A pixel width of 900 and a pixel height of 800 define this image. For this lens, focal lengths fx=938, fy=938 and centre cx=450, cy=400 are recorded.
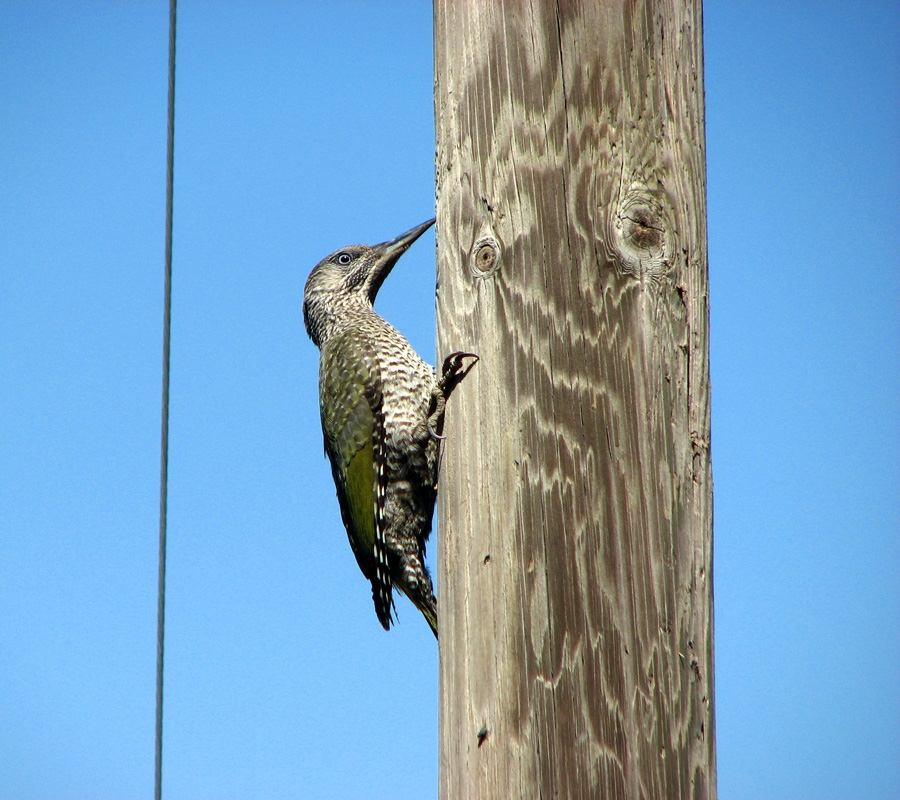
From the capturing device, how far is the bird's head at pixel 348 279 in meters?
4.79

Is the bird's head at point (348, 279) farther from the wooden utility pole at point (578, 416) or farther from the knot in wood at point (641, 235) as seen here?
the knot in wood at point (641, 235)

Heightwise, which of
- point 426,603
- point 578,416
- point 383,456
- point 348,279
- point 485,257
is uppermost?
point 348,279

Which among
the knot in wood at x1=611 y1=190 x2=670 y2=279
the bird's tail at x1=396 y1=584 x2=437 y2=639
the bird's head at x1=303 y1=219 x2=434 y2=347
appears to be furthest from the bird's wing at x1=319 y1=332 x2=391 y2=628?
the knot in wood at x1=611 y1=190 x2=670 y2=279

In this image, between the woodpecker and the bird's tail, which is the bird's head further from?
the bird's tail

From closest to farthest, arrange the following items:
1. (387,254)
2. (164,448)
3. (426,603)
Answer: (164,448) < (426,603) < (387,254)

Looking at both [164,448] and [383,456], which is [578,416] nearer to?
[164,448]

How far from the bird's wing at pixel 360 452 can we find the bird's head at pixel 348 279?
0.61m

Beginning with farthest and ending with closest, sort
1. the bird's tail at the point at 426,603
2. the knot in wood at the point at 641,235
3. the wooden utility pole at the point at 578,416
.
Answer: the bird's tail at the point at 426,603
the knot in wood at the point at 641,235
the wooden utility pole at the point at 578,416

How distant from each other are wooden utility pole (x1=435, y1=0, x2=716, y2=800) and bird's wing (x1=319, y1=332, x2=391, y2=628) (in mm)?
2151

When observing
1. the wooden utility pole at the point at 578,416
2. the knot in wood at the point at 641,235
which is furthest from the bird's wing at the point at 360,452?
the knot in wood at the point at 641,235

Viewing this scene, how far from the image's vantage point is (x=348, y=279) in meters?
4.85

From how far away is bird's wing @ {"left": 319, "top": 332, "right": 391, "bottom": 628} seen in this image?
395cm

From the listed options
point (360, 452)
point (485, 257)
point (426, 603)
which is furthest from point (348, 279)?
point (485, 257)

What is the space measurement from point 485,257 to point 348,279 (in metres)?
3.17
